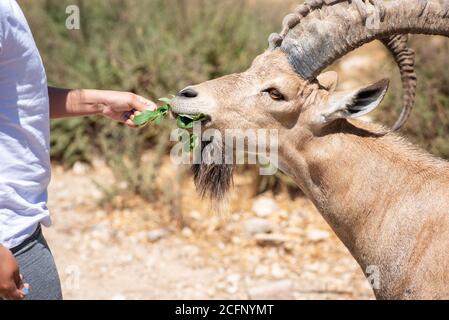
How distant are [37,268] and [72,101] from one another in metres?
0.89

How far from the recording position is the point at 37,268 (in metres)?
3.33

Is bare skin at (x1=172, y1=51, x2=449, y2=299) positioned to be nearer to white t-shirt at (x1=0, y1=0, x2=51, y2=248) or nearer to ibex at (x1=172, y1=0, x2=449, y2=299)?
ibex at (x1=172, y1=0, x2=449, y2=299)

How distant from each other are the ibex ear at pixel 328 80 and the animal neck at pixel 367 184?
1.28 ft

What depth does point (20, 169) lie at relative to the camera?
324 centimetres

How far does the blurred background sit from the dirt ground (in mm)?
13

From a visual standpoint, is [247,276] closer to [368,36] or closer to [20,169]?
[368,36]

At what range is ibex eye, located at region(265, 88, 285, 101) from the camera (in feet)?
13.5

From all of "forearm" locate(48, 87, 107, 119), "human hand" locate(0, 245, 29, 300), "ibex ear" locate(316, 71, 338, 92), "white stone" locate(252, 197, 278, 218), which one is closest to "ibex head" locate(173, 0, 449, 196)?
"ibex ear" locate(316, 71, 338, 92)

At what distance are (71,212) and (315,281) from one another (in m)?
3.02

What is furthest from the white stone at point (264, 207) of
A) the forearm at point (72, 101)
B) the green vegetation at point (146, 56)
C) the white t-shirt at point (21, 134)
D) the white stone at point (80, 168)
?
the white t-shirt at point (21, 134)

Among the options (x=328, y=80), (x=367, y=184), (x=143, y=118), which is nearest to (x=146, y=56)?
(x=328, y=80)

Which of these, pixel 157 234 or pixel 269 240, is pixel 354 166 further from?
pixel 157 234

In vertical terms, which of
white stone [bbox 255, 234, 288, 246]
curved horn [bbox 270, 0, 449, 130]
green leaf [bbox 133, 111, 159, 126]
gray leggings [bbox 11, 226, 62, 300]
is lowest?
white stone [bbox 255, 234, 288, 246]

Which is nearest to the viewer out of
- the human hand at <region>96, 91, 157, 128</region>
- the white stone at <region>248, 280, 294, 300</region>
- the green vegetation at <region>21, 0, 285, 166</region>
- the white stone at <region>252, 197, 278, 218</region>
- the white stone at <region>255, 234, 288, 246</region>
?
the human hand at <region>96, 91, 157, 128</region>
